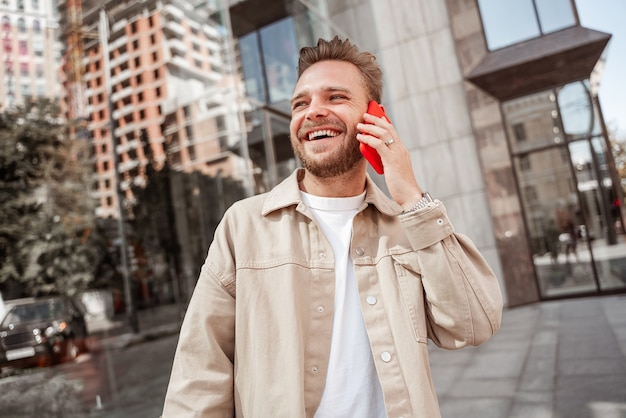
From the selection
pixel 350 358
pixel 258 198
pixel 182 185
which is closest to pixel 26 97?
pixel 182 185

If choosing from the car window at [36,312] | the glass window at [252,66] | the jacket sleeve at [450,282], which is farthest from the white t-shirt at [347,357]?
the glass window at [252,66]

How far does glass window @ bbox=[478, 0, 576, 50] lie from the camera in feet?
12.6

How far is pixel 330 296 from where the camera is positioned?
4.00ft

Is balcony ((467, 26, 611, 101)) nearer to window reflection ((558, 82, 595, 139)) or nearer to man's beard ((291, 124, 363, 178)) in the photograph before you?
window reflection ((558, 82, 595, 139))

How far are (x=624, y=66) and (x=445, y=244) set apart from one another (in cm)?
247

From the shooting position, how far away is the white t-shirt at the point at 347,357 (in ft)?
3.75

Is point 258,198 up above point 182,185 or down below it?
below

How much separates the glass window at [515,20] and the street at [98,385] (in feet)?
16.5

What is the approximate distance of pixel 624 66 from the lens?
267cm

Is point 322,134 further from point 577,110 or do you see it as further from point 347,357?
point 577,110

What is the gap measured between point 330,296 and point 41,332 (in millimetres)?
3328

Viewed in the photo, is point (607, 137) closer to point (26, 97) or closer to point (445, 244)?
point (445, 244)

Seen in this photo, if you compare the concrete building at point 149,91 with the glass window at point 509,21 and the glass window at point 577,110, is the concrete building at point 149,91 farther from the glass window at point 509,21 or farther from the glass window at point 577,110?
the glass window at point 577,110

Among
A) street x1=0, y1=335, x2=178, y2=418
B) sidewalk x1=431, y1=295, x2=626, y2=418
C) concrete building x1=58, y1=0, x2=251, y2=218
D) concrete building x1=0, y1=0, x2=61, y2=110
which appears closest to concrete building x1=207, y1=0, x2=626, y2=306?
concrete building x1=58, y1=0, x2=251, y2=218
